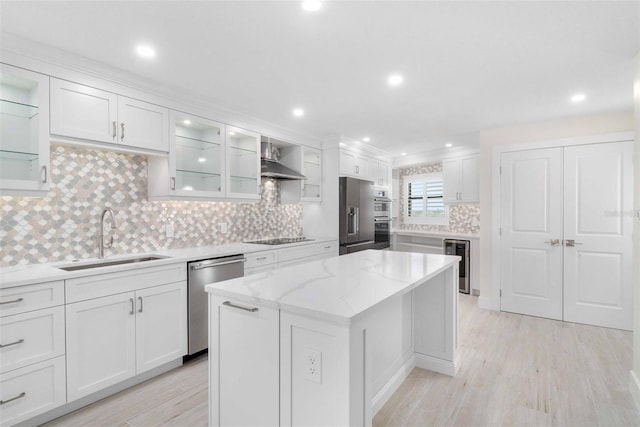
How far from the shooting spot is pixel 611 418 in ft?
6.69

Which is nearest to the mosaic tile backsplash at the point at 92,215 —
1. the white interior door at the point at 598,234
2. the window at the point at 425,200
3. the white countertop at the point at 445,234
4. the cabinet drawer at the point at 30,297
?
the cabinet drawer at the point at 30,297

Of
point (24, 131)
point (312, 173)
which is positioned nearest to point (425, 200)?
point (312, 173)

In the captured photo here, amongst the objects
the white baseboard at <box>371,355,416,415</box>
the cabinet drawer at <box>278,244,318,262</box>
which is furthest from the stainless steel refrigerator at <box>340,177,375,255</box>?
the white baseboard at <box>371,355,416,415</box>

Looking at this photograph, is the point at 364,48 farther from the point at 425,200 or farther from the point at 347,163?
the point at 425,200

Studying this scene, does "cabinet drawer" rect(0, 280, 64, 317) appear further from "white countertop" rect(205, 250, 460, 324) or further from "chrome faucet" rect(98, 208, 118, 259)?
"white countertop" rect(205, 250, 460, 324)

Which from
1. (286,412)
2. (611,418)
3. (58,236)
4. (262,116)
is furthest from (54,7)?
(611,418)

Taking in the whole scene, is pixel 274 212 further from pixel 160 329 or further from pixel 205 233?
pixel 160 329

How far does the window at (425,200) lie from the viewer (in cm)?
625

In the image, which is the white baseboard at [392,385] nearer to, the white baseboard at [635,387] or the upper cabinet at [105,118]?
the white baseboard at [635,387]

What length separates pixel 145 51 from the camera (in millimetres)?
2242

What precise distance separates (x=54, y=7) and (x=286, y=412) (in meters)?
2.40

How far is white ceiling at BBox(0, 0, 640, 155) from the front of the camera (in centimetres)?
181

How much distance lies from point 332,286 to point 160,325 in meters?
1.67

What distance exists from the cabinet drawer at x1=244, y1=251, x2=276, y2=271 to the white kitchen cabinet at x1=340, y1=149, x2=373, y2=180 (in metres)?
1.78
